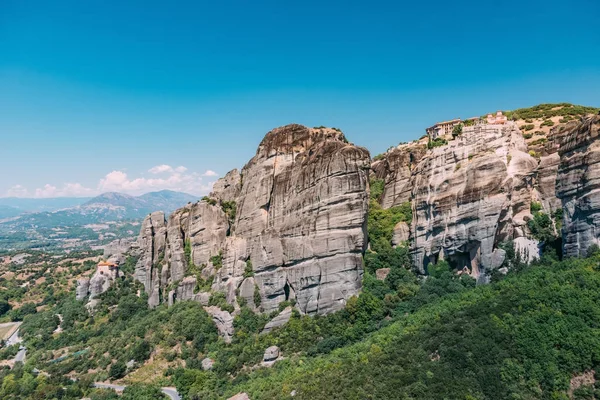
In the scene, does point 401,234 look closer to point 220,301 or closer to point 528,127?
point 528,127

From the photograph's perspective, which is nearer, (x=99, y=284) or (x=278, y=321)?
(x=278, y=321)

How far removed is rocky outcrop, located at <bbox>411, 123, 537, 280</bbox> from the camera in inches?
1480

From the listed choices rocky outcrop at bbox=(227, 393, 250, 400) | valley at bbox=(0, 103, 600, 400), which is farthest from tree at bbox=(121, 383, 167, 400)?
rocky outcrop at bbox=(227, 393, 250, 400)

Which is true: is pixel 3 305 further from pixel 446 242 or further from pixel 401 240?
pixel 446 242

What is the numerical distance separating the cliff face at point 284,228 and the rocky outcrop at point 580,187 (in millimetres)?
18840

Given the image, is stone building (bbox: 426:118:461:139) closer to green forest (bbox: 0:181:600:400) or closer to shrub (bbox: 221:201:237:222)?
green forest (bbox: 0:181:600:400)

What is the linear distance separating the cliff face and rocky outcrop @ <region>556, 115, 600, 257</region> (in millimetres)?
18840

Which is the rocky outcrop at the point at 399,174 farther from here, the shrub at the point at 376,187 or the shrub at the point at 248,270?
the shrub at the point at 248,270

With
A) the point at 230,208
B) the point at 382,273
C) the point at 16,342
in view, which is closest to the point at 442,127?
the point at 382,273

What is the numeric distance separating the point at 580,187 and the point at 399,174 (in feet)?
70.4

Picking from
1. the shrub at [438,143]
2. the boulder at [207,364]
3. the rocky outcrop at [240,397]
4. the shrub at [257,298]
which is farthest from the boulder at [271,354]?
the shrub at [438,143]

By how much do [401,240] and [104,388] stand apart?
3856 centimetres

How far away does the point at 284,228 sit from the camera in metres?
46.2

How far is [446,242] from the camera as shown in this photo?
40750mm
